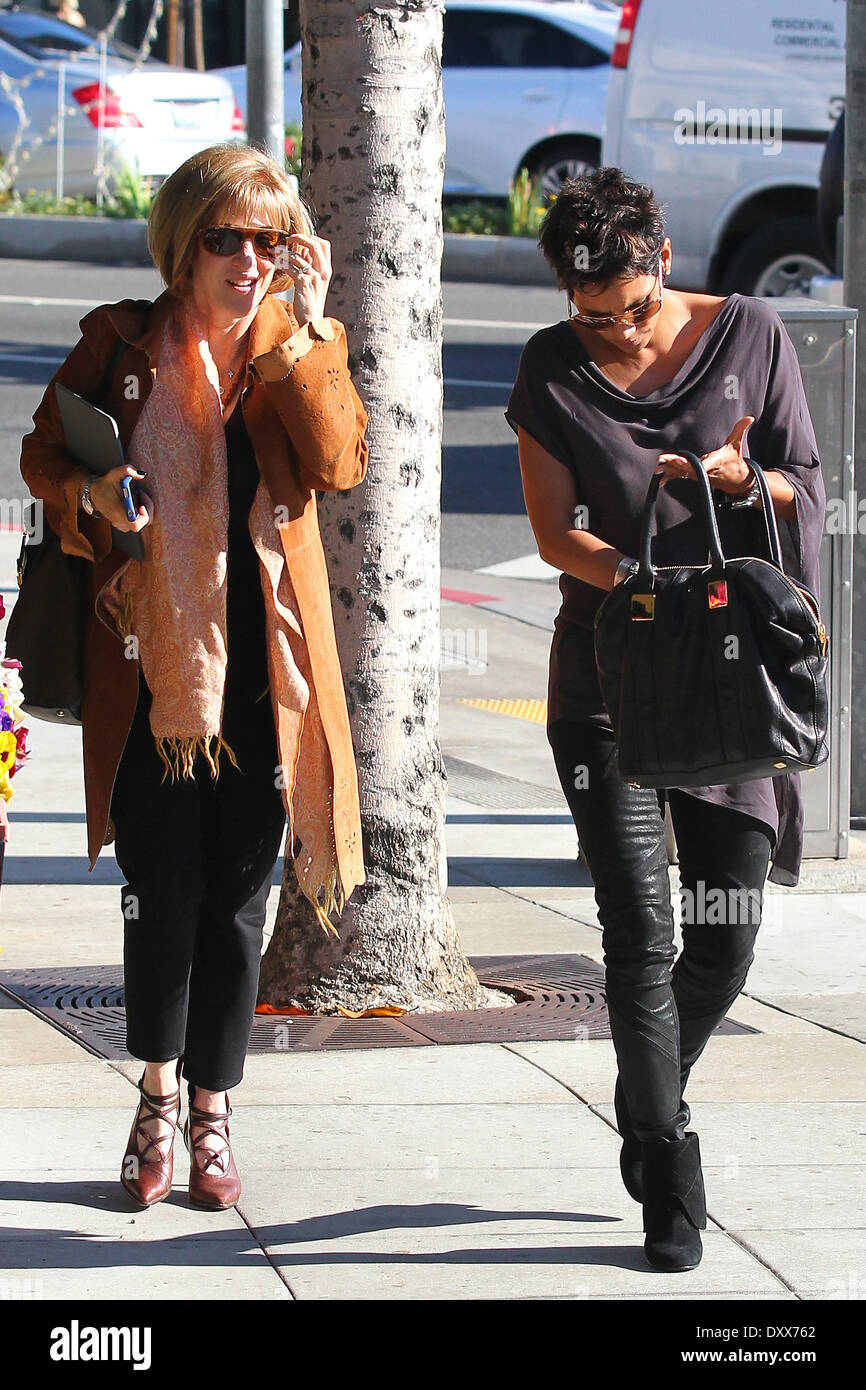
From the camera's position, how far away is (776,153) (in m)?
15.3

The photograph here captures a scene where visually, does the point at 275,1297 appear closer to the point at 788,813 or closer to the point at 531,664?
the point at 788,813

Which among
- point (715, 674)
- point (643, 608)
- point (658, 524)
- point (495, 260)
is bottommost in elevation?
point (715, 674)

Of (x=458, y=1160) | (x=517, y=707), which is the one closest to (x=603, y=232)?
(x=458, y=1160)

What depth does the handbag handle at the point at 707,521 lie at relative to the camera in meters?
3.48

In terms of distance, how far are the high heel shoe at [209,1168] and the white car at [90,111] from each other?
51.8ft

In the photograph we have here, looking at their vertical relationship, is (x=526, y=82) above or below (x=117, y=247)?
above

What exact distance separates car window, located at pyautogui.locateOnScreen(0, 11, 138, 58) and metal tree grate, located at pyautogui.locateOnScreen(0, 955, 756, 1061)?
1600cm

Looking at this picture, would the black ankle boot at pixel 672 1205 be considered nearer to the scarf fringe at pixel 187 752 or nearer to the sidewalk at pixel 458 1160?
the sidewalk at pixel 458 1160

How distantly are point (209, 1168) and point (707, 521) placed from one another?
1509 millimetres

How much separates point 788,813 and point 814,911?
7.99ft

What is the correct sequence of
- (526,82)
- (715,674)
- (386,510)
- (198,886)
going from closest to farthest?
(715,674) < (198,886) < (386,510) < (526,82)

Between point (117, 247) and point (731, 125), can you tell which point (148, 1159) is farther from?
point (117, 247)

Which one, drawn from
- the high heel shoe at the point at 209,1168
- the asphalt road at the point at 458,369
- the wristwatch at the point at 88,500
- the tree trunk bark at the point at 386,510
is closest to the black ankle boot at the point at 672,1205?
the high heel shoe at the point at 209,1168

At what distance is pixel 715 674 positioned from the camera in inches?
137
